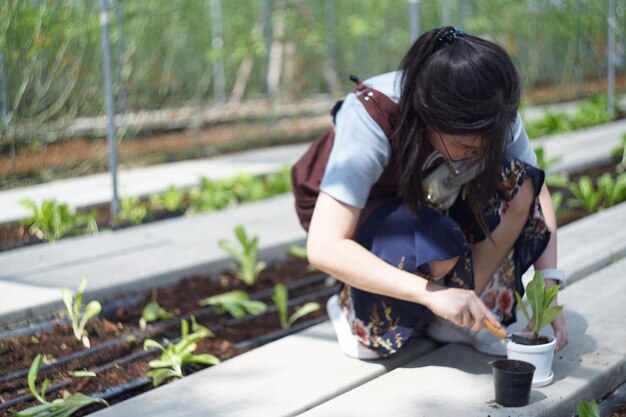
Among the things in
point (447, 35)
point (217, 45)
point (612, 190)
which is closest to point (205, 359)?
point (447, 35)

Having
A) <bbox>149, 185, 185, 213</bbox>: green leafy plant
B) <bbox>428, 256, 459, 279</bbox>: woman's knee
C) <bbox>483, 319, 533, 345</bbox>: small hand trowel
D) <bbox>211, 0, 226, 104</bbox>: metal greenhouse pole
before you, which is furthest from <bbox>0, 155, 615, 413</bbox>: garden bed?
<bbox>211, 0, 226, 104</bbox>: metal greenhouse pole

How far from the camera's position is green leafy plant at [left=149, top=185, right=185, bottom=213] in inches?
195

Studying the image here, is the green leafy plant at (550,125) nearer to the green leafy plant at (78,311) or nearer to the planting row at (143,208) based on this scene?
the planting row at (143,208)

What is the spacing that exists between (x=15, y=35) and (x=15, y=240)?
145cm

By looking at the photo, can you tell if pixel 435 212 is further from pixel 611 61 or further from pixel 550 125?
pixel 611 61

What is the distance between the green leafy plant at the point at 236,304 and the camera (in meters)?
3.10

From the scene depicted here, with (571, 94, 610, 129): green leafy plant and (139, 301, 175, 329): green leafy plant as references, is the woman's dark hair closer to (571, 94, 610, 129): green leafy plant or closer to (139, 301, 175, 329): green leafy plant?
(139, 301, 175, 329): green leafy plant

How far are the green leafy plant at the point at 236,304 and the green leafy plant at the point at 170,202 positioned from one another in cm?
183

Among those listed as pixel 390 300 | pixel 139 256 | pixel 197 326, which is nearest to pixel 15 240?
pixel 139 256

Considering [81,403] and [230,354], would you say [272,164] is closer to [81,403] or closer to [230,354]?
[230,354]

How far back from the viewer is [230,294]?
3191 mm

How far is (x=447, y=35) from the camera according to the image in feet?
7.18

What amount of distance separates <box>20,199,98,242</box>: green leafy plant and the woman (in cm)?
210

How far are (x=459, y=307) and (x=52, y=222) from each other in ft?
8.96
